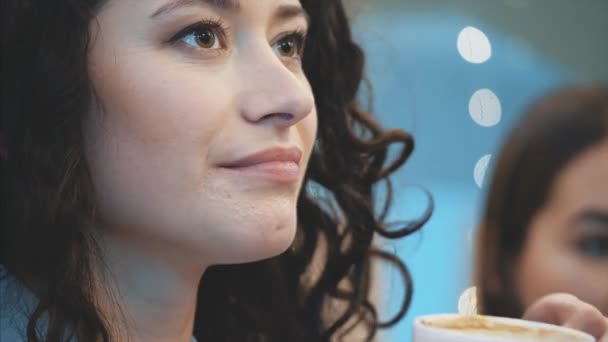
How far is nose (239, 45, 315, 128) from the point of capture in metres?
0.79

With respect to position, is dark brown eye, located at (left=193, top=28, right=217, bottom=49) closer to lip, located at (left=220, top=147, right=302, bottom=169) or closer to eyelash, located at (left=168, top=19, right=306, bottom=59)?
eyelash, located at (left=168, top=19, right=306, bottom=59)

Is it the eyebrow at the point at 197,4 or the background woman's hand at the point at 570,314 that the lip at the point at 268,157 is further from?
the background woman's hand at the point at 570,314

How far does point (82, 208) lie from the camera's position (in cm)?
82

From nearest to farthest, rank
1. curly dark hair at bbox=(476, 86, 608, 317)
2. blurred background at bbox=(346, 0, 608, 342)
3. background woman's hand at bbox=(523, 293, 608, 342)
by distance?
background woman's hand at bbox=(523, 293, 608, 342) < curly dark hair at bbox=(476, 86, 608, 317) < blurred background at bbox=(346, 0, 608, 342)

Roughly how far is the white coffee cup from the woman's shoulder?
18.2 inches

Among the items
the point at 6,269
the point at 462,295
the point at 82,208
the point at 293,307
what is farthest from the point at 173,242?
the point at 462,295

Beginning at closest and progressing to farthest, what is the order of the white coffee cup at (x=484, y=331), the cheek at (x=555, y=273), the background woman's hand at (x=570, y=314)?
the white coffee cup at (x=484, y=331), the background woman's hand at (x=570, y=314), the cheek at (x=555, y=273)

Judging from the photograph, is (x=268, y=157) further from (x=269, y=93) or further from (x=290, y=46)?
(x=290, y=46)

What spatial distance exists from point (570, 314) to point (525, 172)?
279 millimetres

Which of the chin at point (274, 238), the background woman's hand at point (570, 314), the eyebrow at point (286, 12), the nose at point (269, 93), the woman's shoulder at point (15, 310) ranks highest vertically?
the eyebrow at point (286, 12)

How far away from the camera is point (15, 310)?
0.87 meters

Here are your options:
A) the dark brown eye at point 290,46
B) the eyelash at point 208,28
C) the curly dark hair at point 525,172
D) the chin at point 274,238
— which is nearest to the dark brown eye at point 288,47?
the dark brown eye at point 290,46

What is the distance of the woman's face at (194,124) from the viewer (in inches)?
30.5

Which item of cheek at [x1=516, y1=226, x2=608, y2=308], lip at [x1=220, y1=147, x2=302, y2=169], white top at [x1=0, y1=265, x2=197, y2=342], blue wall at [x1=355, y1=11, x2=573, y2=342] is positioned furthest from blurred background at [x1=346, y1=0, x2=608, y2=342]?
white top at [x1=0, y1=265, x2=197, y2=342]
